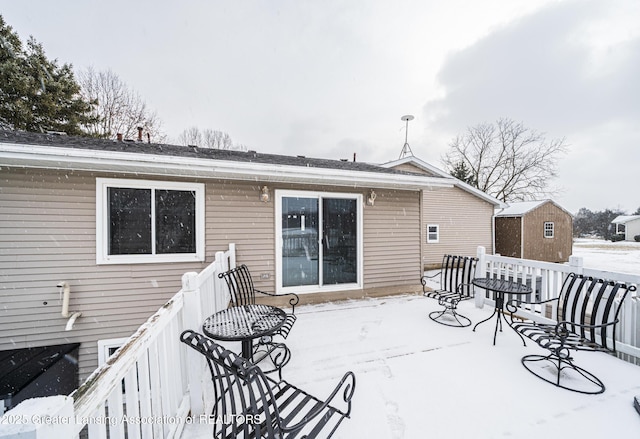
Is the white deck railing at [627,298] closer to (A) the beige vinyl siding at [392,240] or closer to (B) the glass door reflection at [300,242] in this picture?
(A) the beige vinyl siding at [392,240]

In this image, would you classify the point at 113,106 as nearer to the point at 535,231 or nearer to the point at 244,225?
the point at 244,225

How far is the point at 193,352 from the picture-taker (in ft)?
6.73

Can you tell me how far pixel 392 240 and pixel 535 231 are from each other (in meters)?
11.6

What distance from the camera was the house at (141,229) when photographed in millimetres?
3814

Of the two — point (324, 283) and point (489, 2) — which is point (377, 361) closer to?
point (324, 283)

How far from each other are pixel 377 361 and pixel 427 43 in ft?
30.7

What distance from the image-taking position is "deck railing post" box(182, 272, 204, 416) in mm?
2029

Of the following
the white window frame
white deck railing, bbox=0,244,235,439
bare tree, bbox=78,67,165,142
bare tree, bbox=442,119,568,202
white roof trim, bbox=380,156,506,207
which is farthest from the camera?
bare tree, bbox=442,119,568,202

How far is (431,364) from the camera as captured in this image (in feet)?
9.07

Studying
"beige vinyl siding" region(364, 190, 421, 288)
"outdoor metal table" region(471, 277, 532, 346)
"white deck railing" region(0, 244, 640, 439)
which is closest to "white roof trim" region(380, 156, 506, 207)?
"beige vinyl siding" region(364, 190, 421, 288)

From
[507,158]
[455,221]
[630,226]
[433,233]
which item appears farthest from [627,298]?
[630,226]

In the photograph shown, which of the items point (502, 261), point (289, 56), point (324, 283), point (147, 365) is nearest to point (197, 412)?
point (147, 365)

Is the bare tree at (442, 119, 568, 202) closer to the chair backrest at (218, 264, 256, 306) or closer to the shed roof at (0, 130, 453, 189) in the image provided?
the shed roof at (0, 130, 453, 189)

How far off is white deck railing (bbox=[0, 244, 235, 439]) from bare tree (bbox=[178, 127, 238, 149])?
17.4m
